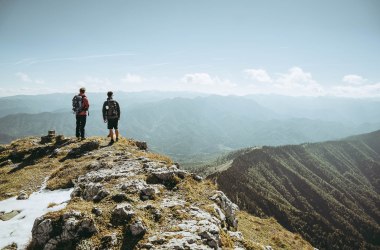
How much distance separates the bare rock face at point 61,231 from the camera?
436 inches

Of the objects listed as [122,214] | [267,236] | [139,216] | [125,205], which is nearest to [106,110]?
[125,205]

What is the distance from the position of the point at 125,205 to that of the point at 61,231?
2834 mm

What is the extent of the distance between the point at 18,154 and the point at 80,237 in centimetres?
2105

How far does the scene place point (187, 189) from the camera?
16.5 meters

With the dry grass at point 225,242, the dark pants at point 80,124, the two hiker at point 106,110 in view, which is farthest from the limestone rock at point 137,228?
the dark pants at point 80,124

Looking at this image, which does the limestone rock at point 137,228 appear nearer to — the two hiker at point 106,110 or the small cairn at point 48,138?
the two hiker at point 106,110

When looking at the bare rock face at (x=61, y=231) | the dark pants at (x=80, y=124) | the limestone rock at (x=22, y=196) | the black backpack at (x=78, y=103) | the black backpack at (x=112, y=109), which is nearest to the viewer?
the bare rock face at (x=61, y=231)

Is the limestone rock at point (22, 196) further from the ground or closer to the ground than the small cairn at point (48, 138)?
closer to the ground

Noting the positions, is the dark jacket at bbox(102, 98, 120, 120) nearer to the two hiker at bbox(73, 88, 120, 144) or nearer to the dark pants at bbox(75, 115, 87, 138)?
the two hiker at bbox(73, 88, 120, 144)

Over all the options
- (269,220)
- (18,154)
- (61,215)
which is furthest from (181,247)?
(18,154)

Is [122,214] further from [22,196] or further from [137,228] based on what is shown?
[22,196]

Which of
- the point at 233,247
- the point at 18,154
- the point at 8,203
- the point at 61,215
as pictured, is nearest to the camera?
the point at 61,215

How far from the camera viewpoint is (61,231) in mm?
11406

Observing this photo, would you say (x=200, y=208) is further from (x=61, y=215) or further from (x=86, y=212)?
(x=61, y=215)
